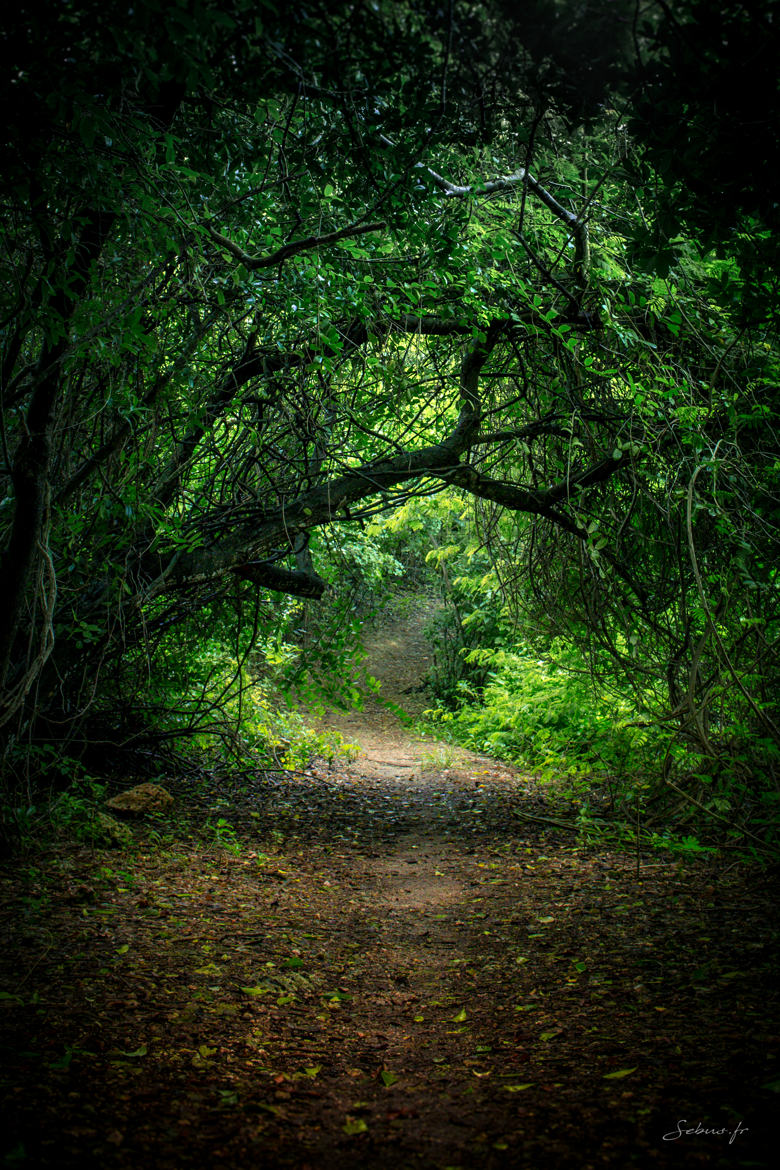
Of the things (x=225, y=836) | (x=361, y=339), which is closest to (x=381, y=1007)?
(x=225, y=836)

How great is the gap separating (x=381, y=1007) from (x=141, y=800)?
3.08 meters

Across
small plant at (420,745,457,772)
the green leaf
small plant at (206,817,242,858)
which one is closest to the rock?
small plant at (206,817,242,858)

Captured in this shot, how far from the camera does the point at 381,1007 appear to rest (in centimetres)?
288

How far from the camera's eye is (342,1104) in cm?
211

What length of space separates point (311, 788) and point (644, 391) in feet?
16.2

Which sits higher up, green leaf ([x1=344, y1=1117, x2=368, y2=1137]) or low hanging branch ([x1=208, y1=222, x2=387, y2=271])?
low hanging branch ([x1=208, y1=222, x2=387, y2=271])

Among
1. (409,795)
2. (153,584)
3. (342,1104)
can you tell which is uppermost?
(153,584)

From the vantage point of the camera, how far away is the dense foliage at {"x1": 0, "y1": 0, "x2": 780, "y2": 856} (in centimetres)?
212

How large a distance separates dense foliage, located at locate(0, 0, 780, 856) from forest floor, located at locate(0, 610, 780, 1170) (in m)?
0.99

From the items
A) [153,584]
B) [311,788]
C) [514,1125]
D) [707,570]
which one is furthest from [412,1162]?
[311,788]

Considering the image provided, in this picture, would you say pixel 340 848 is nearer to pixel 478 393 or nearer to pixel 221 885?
pixel 221 885

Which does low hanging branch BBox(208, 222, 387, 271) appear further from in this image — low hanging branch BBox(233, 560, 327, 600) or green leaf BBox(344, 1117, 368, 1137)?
green leaf BBox(344, 1117, 368, 1137)

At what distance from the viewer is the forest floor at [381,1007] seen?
183 cm

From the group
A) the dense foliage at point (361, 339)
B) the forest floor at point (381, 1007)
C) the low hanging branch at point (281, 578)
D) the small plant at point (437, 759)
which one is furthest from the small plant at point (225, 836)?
the small plant at point (437, 759)
